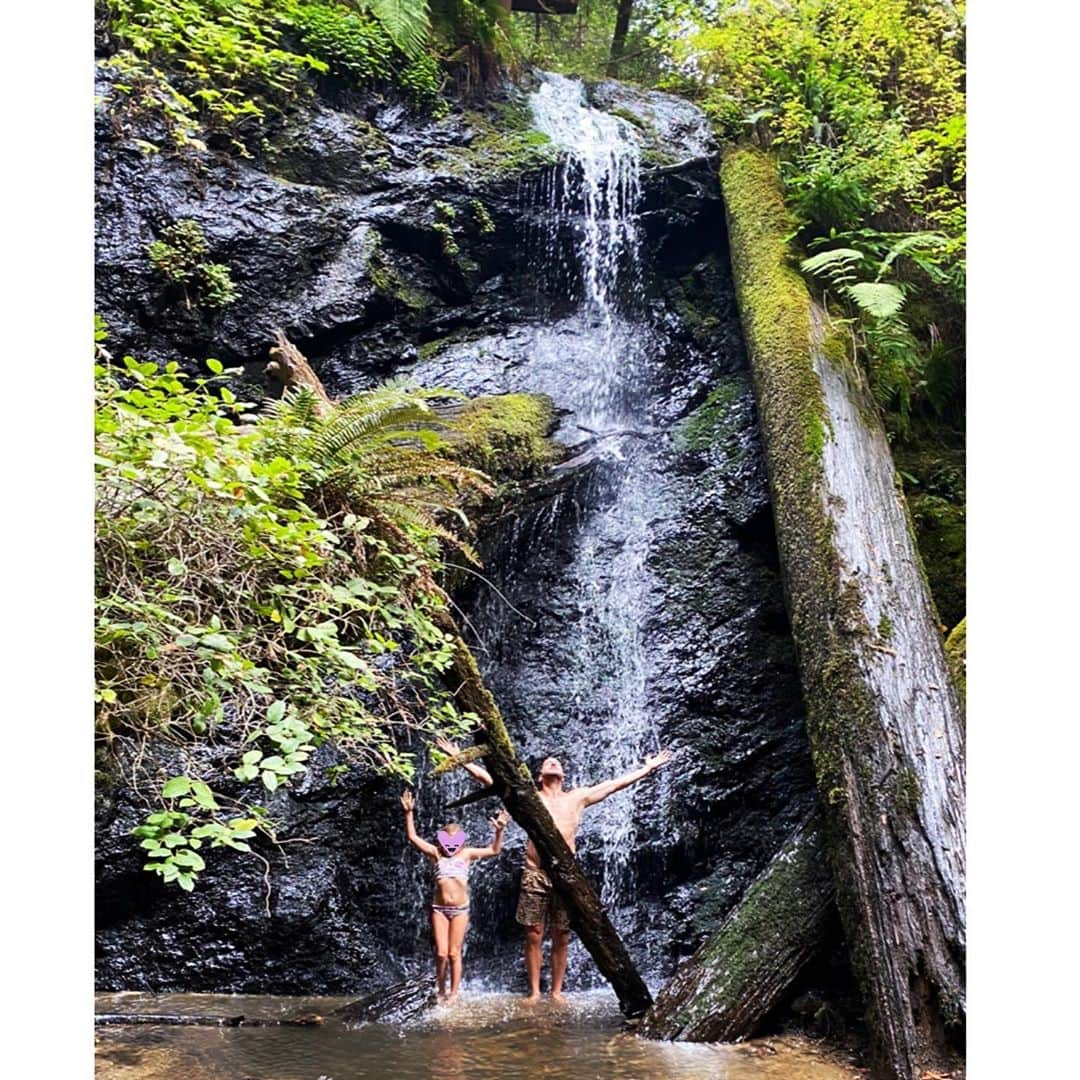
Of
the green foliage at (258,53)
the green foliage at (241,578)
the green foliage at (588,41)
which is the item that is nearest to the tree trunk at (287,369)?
the green foliage at (241,578)

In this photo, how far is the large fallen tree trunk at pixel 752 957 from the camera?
290cm

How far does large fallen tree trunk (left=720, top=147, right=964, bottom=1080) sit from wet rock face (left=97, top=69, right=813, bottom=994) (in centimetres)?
56

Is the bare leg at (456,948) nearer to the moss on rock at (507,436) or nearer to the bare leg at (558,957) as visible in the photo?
the bare leg at (558,957)

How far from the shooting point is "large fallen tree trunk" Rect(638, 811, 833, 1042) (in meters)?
2.90

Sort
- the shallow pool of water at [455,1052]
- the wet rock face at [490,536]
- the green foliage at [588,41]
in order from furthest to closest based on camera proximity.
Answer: the green foliage at [588,41] < the wet rock face at [490,536] < the shallow pool of water at [455,1052]

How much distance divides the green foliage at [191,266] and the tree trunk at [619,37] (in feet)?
6.58

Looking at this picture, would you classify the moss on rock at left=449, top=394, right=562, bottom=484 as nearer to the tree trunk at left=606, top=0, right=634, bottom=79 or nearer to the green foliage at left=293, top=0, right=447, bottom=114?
the tree trunk at left=606, top=0, right=634, bottom=79

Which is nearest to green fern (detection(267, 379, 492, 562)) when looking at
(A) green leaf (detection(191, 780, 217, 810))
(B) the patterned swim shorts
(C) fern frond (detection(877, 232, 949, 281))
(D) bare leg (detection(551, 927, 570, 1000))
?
(A) green leaf (detection(191, 780, 217, 810))

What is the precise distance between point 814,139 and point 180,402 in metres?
3.17
